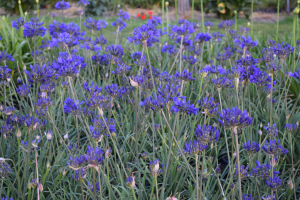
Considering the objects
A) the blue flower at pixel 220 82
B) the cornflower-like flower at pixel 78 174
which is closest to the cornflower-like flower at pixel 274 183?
the blue flower at pixel 220 82

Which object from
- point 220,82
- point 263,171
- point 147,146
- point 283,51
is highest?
point 283,51

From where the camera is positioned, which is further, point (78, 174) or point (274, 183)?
point (78, 174)

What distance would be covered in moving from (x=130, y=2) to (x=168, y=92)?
493 inches

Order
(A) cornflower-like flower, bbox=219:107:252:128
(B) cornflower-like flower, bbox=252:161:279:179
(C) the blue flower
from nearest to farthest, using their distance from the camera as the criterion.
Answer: (A) cornflower-like flower, bbox=219:107:252:128 < (B) cornflower-like flower, bbox=252:161:279:179 < (C) the blue flower

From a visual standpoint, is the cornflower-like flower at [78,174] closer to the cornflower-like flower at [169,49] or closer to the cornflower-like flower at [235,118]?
the cornflower-like flower at [235,118]

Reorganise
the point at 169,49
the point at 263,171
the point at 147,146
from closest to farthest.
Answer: the point at 263,171, the point at 147,146, the point at 169,49

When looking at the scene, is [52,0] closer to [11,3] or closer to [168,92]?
[11,3]

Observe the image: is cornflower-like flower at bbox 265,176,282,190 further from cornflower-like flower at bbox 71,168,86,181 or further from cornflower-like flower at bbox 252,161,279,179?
cornflower-like flower at bbox 71,168,86,181

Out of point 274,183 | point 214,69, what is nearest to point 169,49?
point 214,69

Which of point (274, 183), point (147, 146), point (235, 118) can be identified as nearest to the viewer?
point (235, 118)

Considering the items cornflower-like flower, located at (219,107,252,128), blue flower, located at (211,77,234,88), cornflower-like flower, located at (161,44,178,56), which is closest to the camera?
cornflower-like flower, located at (219,107,252,128)

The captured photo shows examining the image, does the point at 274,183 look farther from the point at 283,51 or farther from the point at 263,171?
the point at 283,51

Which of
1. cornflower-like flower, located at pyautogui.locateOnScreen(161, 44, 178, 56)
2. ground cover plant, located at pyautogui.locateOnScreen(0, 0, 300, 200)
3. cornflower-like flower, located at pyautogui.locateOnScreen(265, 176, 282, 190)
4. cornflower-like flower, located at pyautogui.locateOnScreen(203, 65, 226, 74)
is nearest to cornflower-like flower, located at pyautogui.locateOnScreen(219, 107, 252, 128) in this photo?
ground cover plant, located at pyautogui.locateOnScreen(0, 0, 300, 200)

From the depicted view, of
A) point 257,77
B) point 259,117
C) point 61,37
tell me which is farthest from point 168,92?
point 259,117
